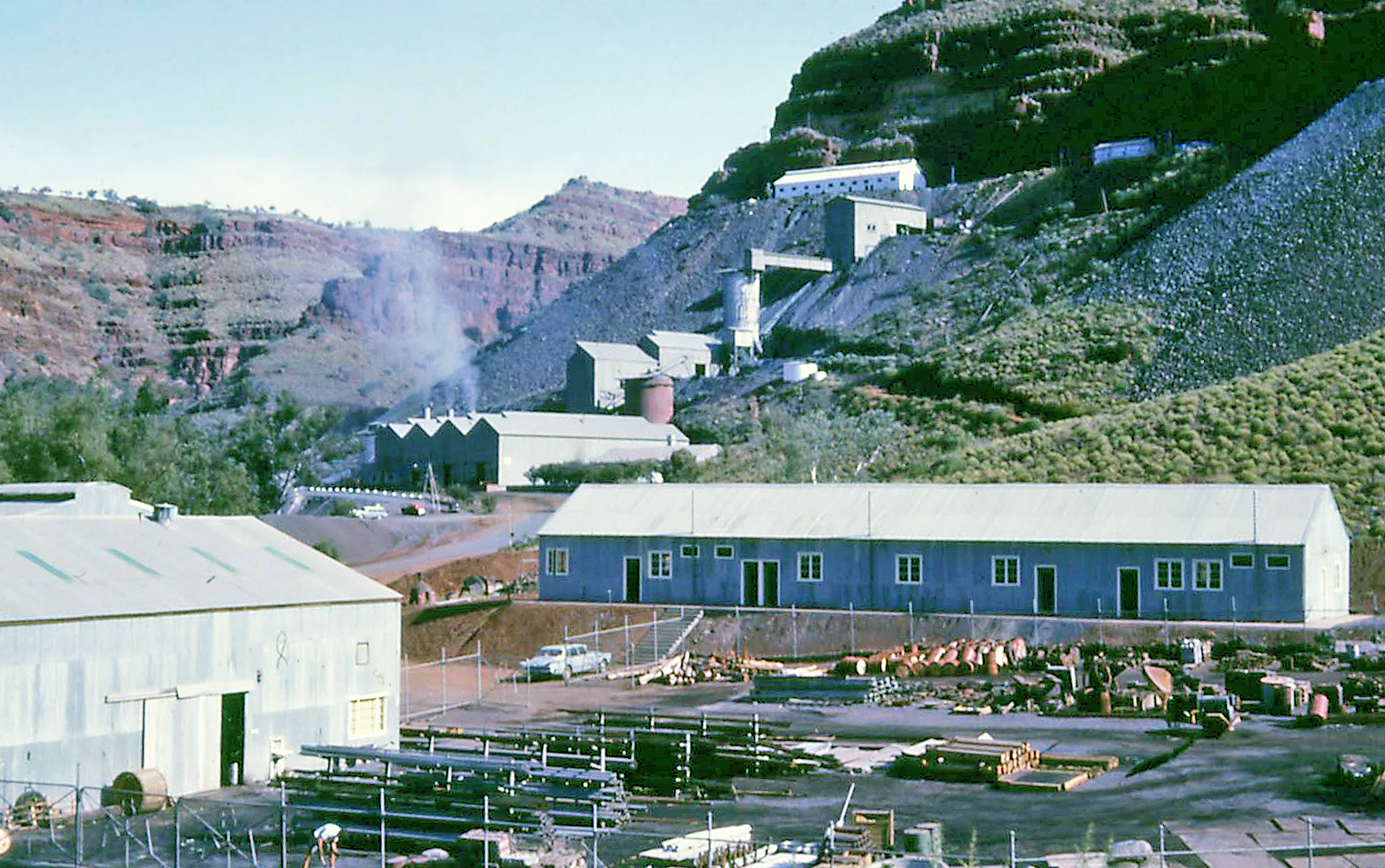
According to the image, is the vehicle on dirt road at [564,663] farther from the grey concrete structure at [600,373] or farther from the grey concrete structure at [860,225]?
the grey concrete structure at [860,225]

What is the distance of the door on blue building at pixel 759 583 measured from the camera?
51.8 metres

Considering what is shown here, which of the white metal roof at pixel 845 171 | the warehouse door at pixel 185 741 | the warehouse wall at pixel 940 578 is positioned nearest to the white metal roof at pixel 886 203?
the white metal roof at pixel 845 171

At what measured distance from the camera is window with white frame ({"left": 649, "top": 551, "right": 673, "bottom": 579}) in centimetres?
5316

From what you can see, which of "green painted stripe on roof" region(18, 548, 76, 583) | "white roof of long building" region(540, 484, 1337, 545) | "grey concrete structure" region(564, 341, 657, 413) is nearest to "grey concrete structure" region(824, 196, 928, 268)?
"grey concrete structure" region(564, 341, 657, 413)

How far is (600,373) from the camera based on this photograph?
394 ft

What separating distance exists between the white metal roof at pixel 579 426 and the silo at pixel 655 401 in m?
1.53

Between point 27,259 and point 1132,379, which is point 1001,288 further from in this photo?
point 27,259

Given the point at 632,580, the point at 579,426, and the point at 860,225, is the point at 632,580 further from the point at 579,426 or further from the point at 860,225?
the point at 860,225

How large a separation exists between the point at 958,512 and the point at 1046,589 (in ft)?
12.8

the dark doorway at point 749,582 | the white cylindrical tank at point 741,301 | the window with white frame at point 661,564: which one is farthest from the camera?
the white cylindrical tank at point 741,301

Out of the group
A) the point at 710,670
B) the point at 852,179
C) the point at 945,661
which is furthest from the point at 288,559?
the point at 852,179

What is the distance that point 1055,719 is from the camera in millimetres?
36469

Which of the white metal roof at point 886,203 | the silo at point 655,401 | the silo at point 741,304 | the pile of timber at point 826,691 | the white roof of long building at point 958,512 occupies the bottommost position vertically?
the pile of timber at point 826,691

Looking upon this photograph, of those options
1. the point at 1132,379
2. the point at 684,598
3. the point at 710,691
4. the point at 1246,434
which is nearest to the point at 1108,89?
the point at 1132,379
